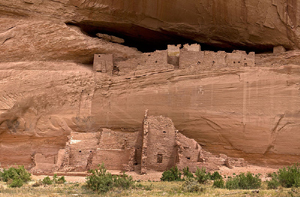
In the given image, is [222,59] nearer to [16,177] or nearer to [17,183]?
[16,177]

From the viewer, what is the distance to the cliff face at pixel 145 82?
1483 cm

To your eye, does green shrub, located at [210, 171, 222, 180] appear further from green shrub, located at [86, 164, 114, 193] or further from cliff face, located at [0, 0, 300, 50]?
cliff face, located at [0, 0, 300, 50]

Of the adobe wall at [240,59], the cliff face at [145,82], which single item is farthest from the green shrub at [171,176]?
the adobe wall at [240,59]

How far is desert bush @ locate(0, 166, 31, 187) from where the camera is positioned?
1094 cm

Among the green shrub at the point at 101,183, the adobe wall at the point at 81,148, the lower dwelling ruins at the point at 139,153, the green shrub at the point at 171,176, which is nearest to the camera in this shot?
the green shrub at the point at 101,183

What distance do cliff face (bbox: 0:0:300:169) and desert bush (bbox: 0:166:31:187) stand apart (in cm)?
338

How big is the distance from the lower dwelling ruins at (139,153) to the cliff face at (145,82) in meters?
0.85

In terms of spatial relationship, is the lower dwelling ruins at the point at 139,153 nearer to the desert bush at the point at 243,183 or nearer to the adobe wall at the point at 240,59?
the desert bush at the point at 243,183

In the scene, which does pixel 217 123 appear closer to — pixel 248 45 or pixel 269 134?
pixel 269 134

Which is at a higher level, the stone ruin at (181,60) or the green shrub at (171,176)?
the stone ruin at (181,60)

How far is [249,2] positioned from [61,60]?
764cm

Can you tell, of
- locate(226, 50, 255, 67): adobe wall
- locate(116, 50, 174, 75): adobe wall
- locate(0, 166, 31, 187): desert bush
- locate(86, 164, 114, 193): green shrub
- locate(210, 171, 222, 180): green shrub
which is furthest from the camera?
locate(116, 50, 174, 75): adobe wall

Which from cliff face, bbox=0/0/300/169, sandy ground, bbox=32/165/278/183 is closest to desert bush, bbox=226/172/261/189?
sandy ground, bbox=32/165/278/183

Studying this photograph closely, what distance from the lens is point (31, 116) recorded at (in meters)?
15.8
